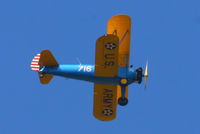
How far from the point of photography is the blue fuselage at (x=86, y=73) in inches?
465

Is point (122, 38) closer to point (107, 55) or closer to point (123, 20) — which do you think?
point (123, 20)

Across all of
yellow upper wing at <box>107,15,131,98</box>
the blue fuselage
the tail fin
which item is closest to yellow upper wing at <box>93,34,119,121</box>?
the blue fuselage

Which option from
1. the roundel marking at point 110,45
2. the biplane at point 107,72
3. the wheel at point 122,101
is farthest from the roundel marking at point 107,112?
the roundel marking at point 110,45

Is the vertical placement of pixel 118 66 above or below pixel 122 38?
below

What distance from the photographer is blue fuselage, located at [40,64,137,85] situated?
11805 millimetres

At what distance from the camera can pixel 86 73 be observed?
1202 centimetres

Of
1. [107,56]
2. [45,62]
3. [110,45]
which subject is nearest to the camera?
[110,45]

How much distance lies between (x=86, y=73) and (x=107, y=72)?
1138 millimetres

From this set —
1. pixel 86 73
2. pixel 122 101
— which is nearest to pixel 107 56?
pixel 86 73

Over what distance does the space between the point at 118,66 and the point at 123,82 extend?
793 mm

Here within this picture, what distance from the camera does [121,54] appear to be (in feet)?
41.0

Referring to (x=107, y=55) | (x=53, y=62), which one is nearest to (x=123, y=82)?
(x=107, y=55)

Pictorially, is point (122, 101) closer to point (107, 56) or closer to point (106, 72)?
point (106, 72)

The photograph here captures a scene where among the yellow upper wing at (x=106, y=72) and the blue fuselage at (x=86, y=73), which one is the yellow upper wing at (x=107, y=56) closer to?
the yellow upper wing at (x=106, y=72)
